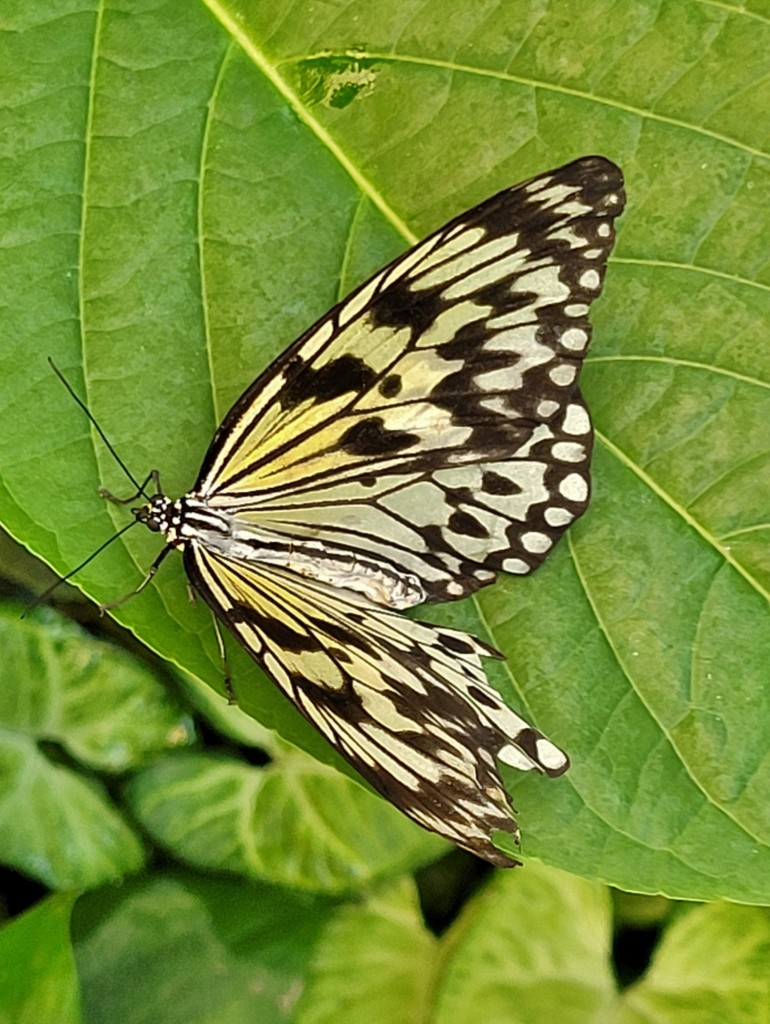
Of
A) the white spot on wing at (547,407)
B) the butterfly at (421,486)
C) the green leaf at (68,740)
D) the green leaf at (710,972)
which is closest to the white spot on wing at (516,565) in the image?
the butterfly at (421,486)

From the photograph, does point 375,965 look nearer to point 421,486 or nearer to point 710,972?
point 710,972

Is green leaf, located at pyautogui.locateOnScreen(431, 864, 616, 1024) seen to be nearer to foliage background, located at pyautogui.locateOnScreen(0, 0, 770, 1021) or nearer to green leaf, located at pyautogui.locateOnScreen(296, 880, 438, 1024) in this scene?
green leaf, located at pyautogui.locateOnScreen(296, 880, 438, 1024)

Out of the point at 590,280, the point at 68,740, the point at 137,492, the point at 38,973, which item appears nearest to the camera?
the point at 590,280

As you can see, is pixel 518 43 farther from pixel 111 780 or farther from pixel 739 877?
pixel 111 780

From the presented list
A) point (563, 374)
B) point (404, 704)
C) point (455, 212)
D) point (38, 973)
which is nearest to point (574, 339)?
point (563, 374)

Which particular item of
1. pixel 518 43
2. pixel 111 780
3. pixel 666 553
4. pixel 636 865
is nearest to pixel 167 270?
pixel 518 43
